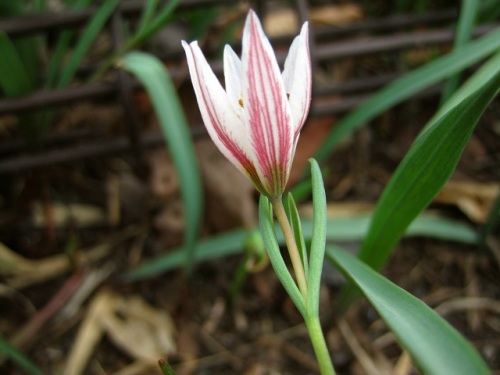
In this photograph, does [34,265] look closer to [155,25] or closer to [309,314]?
[155,25]

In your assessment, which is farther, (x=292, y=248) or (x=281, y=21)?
(x=281, y=21)

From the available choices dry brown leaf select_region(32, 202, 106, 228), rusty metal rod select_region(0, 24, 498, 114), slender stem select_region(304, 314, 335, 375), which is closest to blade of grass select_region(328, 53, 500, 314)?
slender stem select_region(304, 314, 335, 375)

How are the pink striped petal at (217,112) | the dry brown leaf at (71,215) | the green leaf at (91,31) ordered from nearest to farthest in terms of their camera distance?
the pink striped petal at (217,112)
the green leaf at (91,31)
the dry brown leaf at (71,215)

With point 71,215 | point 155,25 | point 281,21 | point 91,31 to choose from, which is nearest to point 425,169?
point 155,25

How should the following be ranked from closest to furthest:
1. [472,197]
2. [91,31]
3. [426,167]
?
[426,167] < [91,31] < [472,197]

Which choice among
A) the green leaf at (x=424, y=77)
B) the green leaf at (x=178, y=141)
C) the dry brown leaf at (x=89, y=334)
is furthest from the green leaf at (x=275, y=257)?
the dry brown leaf at (x=89, y=334)

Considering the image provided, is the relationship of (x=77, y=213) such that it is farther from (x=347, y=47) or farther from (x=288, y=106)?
(x=288, y=106)

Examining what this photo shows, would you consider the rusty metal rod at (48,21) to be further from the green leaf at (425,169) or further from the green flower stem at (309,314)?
the green flower stem at (309,314)
